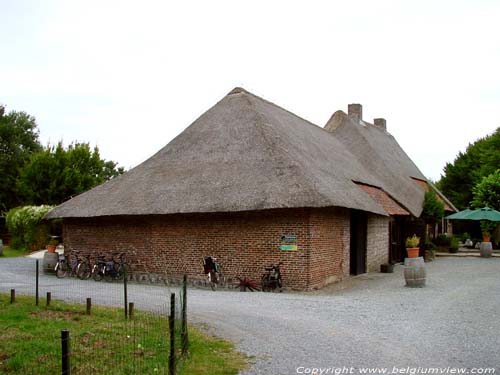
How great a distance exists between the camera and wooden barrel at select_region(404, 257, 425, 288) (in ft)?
52.2

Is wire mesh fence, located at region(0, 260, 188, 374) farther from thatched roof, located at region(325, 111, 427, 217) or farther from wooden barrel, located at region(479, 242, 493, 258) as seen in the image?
wooden barrel, located at region(479, 242, 493, 258)

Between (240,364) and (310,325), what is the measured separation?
2.94m

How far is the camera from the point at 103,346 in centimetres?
817

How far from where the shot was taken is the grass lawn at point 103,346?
23.7 ft

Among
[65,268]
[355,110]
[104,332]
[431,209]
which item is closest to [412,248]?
[104,332]

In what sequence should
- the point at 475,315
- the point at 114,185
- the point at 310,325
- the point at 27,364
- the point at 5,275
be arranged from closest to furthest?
1. the point at 27,364
2. the point at 310,325
3. the point at 475,315
4. the point at 5,275
5. the point at 114,185

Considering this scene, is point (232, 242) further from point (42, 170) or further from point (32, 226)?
point (42, 170)

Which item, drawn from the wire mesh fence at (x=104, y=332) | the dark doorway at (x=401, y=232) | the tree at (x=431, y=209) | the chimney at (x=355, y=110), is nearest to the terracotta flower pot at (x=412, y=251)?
the wire mesh fence at (x=104, y=332)

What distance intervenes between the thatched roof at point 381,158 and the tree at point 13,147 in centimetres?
2813

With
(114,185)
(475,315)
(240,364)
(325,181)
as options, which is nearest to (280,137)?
(325,181)

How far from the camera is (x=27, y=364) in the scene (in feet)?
23.9

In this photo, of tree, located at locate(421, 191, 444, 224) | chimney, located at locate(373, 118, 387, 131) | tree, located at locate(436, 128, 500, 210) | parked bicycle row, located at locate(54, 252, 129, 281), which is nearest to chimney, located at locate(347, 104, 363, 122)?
chimney, located at locate(373, 118, 387, 131)

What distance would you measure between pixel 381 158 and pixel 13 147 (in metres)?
34.5

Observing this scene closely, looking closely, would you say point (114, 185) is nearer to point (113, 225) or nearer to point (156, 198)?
point (113, 225)
